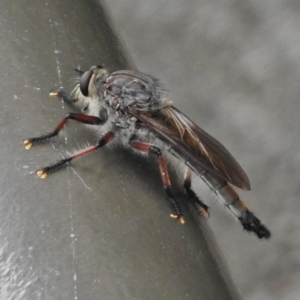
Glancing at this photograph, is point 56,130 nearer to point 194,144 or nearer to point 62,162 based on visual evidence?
point 62,162

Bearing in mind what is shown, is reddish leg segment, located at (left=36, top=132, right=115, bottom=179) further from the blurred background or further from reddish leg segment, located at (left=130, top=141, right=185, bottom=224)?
the blurred background

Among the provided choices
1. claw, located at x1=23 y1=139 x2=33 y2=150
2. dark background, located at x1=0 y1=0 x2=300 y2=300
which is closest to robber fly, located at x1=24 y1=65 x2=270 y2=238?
dark background, located at x1=0 y1=0 x2=300 y2=300

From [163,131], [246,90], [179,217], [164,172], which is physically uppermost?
[179,217]

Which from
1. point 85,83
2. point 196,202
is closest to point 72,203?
point 196,202

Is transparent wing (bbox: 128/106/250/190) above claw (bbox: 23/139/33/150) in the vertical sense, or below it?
below

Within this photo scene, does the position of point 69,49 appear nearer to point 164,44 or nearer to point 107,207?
point 107,207

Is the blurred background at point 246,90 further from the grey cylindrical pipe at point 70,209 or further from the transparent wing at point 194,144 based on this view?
the grey cylindrical pipe at point 70,209
